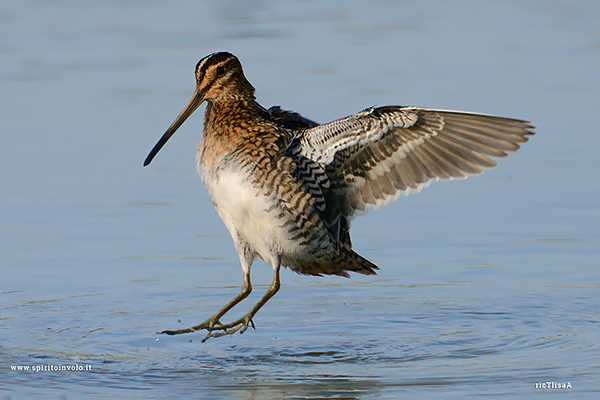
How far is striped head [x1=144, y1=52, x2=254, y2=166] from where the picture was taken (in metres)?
6.24

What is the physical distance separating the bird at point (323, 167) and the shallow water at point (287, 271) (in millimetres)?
528

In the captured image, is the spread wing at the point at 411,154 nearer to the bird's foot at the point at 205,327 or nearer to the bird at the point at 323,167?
the bird at the point at 323,167

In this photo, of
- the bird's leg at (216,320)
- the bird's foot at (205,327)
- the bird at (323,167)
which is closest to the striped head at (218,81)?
the bird at (323,167)

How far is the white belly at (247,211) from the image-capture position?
228 inches

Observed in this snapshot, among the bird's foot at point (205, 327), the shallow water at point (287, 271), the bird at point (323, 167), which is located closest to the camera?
the shallow water at point (287, 271)

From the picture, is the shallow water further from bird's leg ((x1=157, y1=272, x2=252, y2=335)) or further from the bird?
the bird

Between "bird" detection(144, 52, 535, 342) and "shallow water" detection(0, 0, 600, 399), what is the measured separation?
53 cm

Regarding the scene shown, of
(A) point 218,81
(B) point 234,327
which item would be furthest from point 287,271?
(A) point 218,81

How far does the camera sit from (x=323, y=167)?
5.84 m

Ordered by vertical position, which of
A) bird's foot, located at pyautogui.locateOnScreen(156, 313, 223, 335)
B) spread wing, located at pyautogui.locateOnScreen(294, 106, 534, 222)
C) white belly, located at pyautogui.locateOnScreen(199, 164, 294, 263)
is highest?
spread wing, located at pyautogui.locateOnScreen(294, 106, 534, 222)

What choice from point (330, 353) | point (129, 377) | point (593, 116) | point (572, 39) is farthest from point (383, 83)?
point (129, 377)

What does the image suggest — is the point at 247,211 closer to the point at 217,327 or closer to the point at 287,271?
the point at 217,327

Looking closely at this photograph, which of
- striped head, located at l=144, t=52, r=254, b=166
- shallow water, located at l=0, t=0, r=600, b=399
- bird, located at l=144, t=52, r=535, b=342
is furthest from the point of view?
striped head, located at l=144, t=52, r=254, b=166

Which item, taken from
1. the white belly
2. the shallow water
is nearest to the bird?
the white belly
